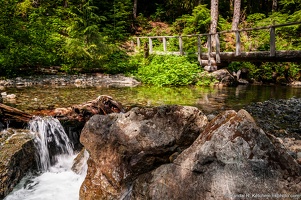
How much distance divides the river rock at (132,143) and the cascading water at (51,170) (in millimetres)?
729

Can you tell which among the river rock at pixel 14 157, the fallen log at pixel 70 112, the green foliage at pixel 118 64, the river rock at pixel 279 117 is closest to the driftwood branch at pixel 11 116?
the fallen log at pixel 70 112

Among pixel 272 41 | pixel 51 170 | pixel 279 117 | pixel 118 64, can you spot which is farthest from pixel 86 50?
pixel 279 117

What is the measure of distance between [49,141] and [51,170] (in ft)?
2.09

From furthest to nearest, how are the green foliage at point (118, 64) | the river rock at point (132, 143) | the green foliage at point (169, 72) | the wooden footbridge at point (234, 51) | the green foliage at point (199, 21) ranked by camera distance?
the green foliage at point (199, 21) → the green foliage at point (118, 64) → the green foliage at point (169, 72) → the wooden footbridge at point (234, 51) → the river rock at point (132, 143)

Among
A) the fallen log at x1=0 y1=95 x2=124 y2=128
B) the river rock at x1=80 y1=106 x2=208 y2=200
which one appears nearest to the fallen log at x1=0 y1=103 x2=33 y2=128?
the fallen log at x1=0 y1=95 x2=124 y2=128

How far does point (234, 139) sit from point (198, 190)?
2.19ft

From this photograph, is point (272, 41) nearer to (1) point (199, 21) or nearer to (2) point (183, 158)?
(2) point (183, 158)

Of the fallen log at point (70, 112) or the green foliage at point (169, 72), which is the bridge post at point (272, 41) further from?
the fallen log at point (70, 112)

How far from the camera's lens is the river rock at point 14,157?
3.71 meters

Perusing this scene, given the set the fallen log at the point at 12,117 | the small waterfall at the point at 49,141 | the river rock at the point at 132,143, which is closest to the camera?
the river rock at the point at 132,143

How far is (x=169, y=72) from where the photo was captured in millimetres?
14328

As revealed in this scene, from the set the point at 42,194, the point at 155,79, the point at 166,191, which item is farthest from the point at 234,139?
the point at 155,79

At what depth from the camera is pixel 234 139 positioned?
2770 millimetres

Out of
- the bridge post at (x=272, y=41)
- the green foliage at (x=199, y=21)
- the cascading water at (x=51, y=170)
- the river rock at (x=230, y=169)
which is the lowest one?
the cascading water at (x=51, y=170)
